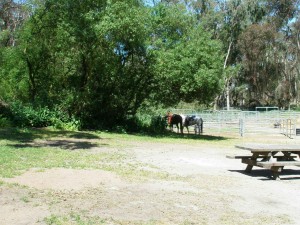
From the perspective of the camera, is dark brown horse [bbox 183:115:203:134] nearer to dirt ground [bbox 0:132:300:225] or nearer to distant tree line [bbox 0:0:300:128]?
distant tree line [bbox 0:0:300:128]

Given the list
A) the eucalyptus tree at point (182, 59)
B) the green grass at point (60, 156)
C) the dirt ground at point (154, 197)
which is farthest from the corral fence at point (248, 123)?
the dirt ground at point (154, 197)

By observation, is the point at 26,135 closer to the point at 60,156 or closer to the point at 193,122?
the point at 60,156

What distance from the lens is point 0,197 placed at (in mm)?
6953

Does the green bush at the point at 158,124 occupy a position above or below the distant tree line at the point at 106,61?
below

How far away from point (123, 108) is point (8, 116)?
697 cm

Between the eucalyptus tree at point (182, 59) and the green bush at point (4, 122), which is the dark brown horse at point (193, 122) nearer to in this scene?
the eucalyptus tree at point (182, 59)

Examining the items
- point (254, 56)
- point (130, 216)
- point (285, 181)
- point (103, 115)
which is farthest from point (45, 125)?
point (254, 56)

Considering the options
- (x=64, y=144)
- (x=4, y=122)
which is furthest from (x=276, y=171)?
(x=4, y=122)

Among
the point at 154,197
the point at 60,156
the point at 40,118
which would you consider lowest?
the point at 154,197

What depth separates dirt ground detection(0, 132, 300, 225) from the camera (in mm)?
6254

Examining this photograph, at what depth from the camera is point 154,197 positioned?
7.54 meters

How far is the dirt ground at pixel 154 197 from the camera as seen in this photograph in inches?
246

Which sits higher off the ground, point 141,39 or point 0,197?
point 141,39

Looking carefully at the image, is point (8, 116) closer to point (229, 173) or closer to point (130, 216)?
point (229, 173)
